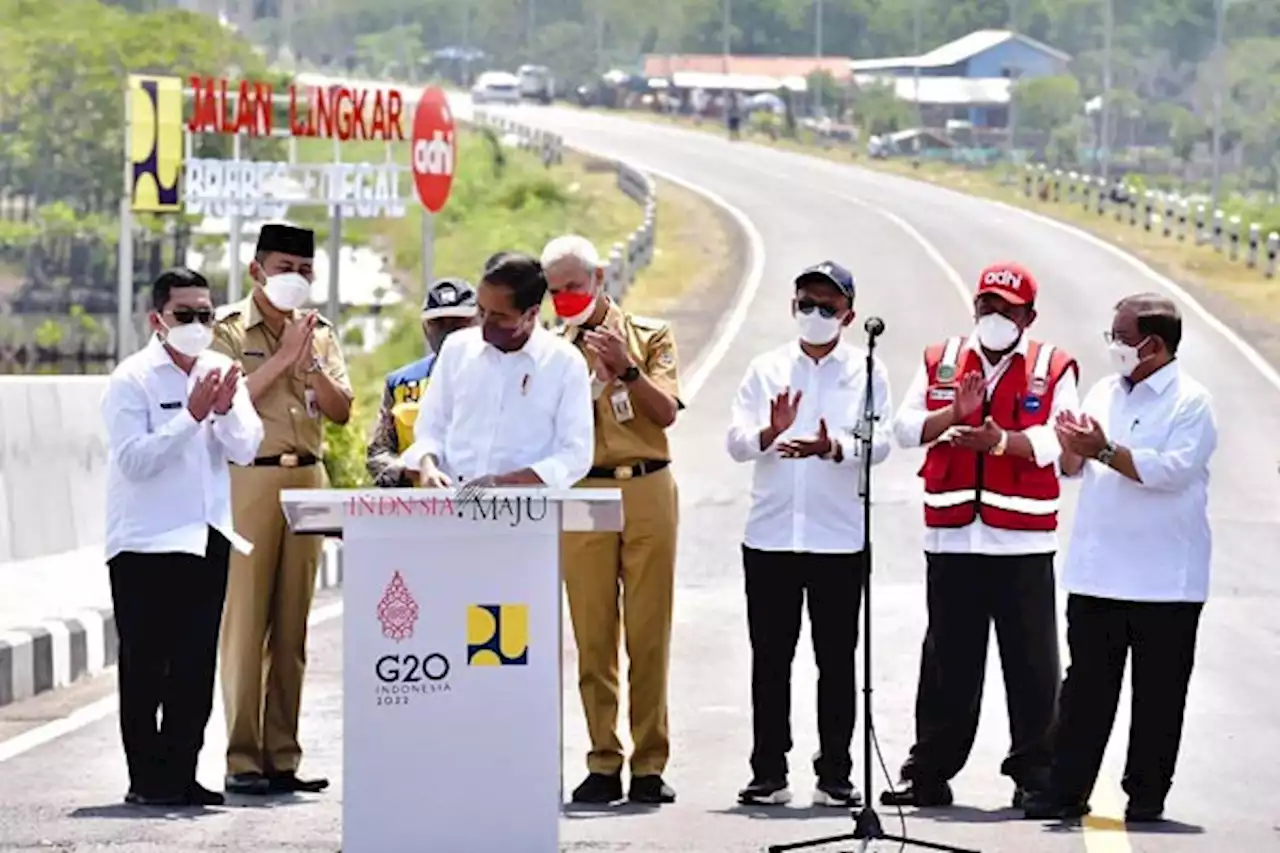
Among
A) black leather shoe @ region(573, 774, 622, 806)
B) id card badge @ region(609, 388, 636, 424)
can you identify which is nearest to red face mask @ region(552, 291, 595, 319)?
id card badge @ region(609, 388, 636, 424)

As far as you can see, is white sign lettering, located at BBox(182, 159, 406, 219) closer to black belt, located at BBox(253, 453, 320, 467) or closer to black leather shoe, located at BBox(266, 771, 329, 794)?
black belt, located at BBox(253, 453, 320, 467)

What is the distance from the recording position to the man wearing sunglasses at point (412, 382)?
36.9ft

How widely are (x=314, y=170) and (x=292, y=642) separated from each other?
41502 millimetres

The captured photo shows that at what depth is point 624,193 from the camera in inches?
3078

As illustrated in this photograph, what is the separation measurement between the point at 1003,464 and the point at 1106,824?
1.33 metres

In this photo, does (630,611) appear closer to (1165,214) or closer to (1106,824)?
(1106,824)

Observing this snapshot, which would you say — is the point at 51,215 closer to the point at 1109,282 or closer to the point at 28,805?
the point at 1109,282

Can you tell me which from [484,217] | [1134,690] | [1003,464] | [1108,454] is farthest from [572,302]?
[484,217]

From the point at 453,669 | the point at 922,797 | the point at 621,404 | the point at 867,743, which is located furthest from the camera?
the point at 922,797

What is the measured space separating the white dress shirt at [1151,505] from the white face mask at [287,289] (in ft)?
9.52

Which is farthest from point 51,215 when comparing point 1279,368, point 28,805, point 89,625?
point 28,805

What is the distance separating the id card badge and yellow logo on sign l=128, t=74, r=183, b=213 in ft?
137

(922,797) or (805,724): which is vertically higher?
(922,797)

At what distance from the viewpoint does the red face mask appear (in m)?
10.9
